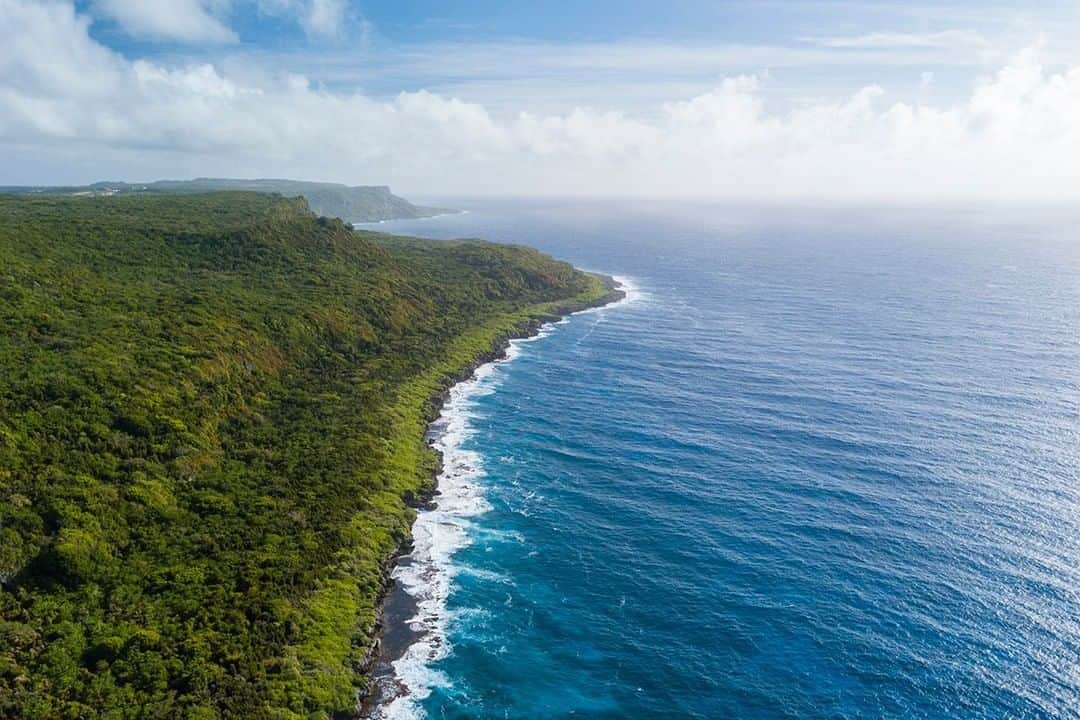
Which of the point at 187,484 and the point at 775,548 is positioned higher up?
the point at 187,484

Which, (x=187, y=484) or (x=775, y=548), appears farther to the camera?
(x=187, y=484)

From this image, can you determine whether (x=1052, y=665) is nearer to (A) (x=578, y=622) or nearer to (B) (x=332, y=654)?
(A) (x=578, y=622)

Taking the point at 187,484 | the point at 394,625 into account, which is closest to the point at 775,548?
the point at 394,625

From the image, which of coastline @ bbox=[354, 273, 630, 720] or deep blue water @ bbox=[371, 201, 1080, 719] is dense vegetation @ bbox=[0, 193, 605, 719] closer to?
coastline @ bbox=[354, 273, 630, 720]

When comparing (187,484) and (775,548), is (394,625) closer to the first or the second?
(187,484)

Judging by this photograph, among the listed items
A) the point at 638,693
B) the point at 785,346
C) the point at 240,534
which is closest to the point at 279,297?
the point at 240,534
